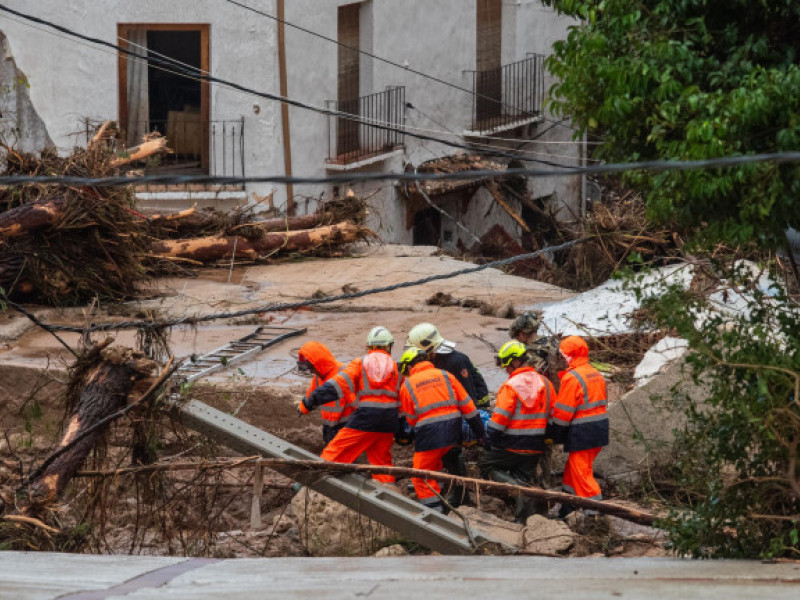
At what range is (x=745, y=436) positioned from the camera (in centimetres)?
599

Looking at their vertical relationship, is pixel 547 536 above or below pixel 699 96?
below

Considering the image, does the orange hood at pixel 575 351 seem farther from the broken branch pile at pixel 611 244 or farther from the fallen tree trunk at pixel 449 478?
the broken branch pile at pixel 611 244

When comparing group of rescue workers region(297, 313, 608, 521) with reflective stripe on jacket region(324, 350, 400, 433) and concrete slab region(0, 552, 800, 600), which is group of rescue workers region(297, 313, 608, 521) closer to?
reflective stripe on jacket region(324, 350, 400, 433)

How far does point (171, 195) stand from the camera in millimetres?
19656

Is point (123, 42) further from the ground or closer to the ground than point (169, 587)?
further from the ground

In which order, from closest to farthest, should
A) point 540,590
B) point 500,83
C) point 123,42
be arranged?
point 540,590 < point 123,42 < point 500,83

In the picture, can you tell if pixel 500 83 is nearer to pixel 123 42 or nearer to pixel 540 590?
pixel 123 42

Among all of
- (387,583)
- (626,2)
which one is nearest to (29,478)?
(387,583)

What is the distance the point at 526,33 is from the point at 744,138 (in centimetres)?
2030

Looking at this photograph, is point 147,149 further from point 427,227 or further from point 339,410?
point 427,227

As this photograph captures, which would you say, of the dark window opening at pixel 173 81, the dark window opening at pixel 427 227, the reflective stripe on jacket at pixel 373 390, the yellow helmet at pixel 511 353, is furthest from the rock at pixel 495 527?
the dark window opening at pixel 427 227

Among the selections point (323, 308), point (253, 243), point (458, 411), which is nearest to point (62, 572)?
point (458, 411)

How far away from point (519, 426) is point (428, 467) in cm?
78

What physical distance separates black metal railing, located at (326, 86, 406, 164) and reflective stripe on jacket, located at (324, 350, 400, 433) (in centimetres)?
1194
